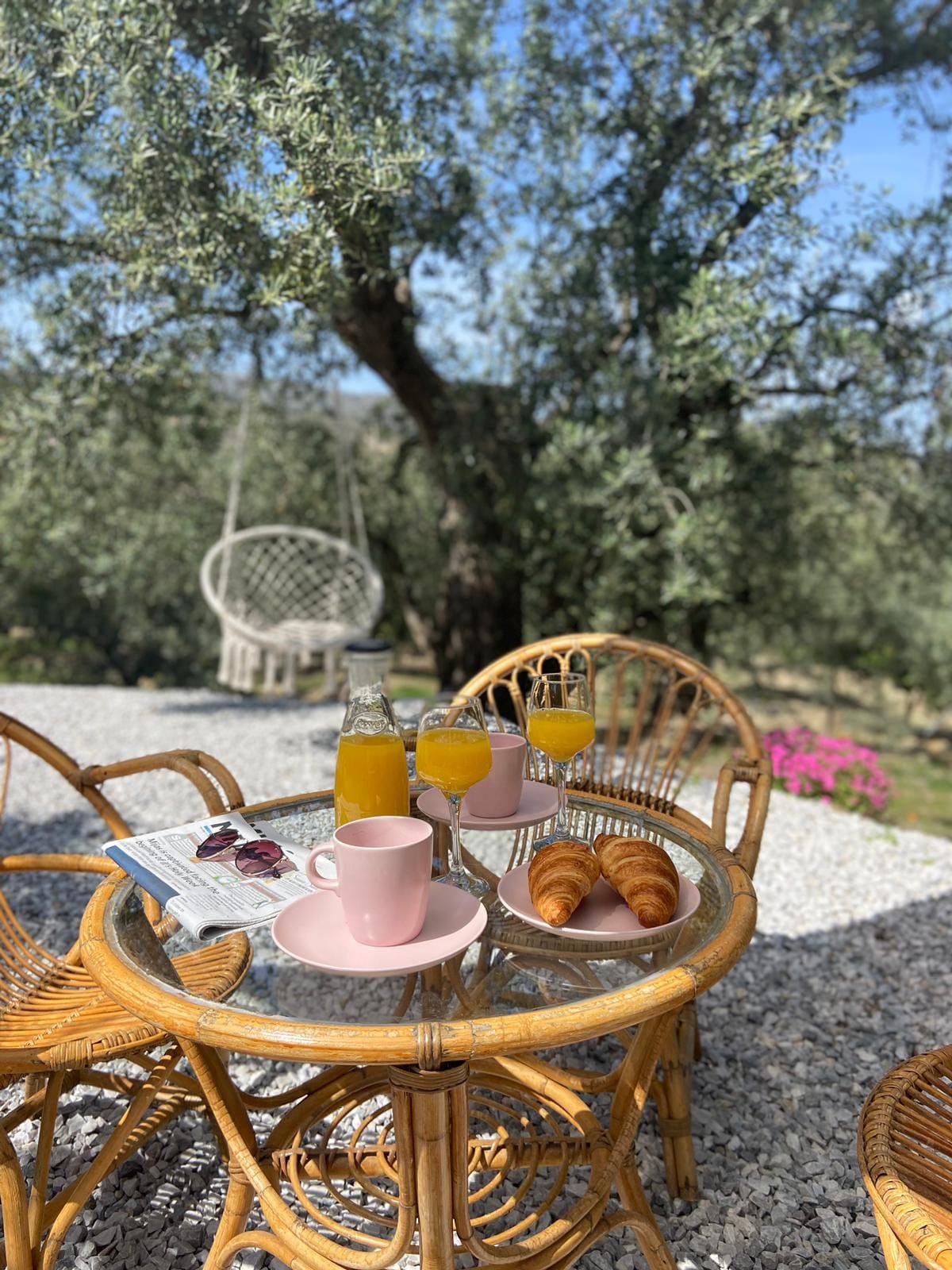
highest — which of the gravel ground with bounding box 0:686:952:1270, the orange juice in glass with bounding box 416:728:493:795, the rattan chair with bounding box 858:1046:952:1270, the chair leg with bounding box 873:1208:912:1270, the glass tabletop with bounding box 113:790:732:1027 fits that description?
the orange juice in glass with bounding box 416:728:493:795

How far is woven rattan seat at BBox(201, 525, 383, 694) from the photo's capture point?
505cm

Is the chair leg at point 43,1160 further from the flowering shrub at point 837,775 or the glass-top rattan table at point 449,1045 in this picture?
the flowering shrub at point 837,775

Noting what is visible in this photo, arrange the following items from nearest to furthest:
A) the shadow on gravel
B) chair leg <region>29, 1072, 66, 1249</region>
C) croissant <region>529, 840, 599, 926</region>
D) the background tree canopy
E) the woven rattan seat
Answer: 1. croissant <region>529, 840, 599, 926</region>
2. chair leg <region>29, 1072, 66, 1249</region>
3. the background tree canopy
4. the woven rattan seat
5. the shadow on gravel

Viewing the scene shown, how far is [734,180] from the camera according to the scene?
146 inches

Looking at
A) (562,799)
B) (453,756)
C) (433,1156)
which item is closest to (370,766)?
(453,756)

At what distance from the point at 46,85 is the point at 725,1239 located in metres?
3.65

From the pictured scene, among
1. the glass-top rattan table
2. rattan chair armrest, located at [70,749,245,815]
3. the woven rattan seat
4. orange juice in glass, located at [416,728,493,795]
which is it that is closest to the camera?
the glass-top rattan table

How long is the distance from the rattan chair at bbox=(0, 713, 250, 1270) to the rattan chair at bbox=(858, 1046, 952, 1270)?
2.71 feet

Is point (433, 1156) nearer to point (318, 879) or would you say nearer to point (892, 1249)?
point (318, 879)

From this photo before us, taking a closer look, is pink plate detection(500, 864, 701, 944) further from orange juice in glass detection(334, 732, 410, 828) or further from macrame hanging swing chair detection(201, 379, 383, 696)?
macrame hanging swing chair detection(201, 379, 383, 696)

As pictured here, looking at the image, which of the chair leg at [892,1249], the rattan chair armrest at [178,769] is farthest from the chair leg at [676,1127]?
the rattan chair armrest at [178,769]

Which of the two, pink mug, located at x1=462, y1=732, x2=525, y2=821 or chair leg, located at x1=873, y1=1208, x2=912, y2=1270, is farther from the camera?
pink mug, located at x1=462, y1=732, x2=525, y2=821

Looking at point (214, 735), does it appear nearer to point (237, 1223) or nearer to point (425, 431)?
point (425, 431)

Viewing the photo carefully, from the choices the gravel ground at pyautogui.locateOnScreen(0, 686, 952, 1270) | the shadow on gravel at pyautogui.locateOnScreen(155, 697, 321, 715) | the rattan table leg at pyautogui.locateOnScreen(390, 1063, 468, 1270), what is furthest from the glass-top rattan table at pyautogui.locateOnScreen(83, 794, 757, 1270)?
the shadow on gravel at pyautogui.locateOnScreen(155, 697, 321, 715)
